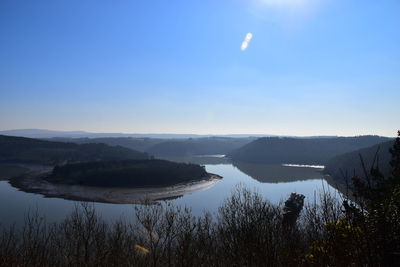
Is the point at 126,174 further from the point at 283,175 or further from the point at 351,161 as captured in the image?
the point at 351,161

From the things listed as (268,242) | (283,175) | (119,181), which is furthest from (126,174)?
(268,242)

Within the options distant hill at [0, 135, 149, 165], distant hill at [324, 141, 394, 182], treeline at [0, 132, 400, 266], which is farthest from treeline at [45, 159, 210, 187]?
treeline at [0, 132, 400, 266]

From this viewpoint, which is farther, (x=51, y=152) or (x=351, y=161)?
(x=51, y=152)

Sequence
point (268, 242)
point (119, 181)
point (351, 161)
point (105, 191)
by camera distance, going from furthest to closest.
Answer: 1. point (351, 161)
2. point (119, 181)
3. point (105, 191)
4. point (268, 242)

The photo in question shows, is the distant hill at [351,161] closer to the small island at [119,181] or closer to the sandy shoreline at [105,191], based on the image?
the small island at [119,181]

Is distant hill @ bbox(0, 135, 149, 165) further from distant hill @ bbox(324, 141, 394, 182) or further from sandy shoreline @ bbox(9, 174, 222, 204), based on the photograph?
distant hill @ bbox(324, 141, 394, 182)
